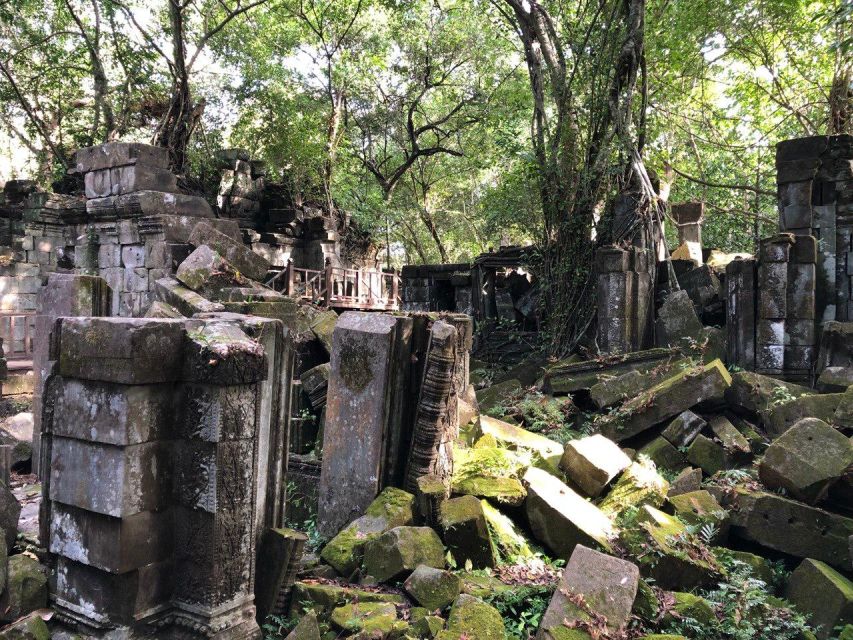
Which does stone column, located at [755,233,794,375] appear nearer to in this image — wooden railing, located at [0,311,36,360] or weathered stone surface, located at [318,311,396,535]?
weathered stone surface, located at [318,311,396,535]

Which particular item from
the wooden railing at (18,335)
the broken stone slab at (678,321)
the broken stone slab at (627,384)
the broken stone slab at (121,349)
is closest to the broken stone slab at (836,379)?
the broken stone slab at (627,384)

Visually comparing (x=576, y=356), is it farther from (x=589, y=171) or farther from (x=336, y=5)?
(x=336, y=5)

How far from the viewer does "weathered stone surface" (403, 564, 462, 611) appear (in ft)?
10.5

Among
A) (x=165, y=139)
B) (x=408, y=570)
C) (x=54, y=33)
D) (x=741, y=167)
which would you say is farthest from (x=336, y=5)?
(x=408, y=570)

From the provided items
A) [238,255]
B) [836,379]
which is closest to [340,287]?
[238,255]

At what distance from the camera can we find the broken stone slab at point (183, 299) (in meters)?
5.38

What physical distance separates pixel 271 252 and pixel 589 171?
9.68 m

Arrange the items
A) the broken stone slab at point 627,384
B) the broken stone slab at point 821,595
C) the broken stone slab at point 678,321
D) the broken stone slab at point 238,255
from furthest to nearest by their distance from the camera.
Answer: the broken stone slab at point 678,321 < the broken stone slab at point 238,255 < the broken stone slab at point 627,384 < the broken stone slab at point 821,595

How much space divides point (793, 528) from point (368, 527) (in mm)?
2929

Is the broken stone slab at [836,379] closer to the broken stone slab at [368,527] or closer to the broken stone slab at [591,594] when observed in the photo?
the broken stone slab at [591,594]

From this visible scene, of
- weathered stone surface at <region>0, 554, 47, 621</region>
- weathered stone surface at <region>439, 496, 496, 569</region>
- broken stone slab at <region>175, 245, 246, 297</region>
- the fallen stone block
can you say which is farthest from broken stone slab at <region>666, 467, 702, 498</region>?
broken stone slab at <region>175, 245, 246, 297</region>

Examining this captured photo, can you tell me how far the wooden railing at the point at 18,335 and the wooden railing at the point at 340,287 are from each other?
4654mm

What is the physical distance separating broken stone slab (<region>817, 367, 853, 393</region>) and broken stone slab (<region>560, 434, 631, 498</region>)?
2.92m

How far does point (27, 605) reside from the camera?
2.84 m
